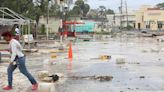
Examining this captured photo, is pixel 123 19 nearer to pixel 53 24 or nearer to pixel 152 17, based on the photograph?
pixel 152 17

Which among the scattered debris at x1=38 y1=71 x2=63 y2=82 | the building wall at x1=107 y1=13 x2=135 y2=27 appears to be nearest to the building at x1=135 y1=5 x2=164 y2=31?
the building wall at x1=107 y1=13 x2=135 y2=27

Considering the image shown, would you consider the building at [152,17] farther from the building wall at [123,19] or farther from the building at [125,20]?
the building wall at [123,19]

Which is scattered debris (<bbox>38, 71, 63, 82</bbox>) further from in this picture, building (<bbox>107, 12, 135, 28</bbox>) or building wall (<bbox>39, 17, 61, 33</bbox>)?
building (<bbox>107, 12, 135, 28</bbox>)

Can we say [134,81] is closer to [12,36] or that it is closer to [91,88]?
[91,88]

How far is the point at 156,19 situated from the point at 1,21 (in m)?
109

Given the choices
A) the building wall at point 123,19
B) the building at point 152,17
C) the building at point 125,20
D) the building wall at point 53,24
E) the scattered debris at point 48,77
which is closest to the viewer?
the scattered debris at point 48,77

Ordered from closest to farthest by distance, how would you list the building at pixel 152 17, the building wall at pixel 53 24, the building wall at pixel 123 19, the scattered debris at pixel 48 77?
the scattered debris at pixel 48 77 < the building wall at pixel 53 24 < the building at pixel 152 17 < the building wall at pixel 123 19

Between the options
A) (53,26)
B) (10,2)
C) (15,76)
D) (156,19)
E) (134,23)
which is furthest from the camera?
(134,23)

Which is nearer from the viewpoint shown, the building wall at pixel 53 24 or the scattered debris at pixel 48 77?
the scattered debris at pixel 48 77

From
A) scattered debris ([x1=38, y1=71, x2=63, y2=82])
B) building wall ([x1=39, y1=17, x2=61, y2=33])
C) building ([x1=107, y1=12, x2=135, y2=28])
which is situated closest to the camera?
scattered debris ([x1=38, y1=71, x2=63, y2=82])

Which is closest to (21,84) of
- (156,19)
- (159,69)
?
(159,69)

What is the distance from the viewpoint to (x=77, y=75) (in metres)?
17.8

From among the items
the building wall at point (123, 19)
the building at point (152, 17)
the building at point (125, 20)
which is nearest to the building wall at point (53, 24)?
the building at point (152, 17)

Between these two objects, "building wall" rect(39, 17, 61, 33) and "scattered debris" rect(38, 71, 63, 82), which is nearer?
"scattered debris" rect(38, 71, 63, 82)
